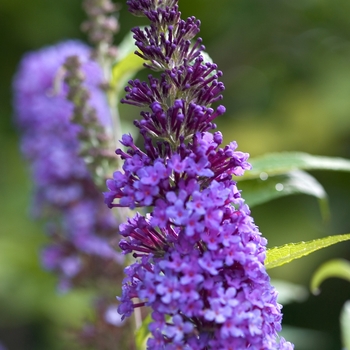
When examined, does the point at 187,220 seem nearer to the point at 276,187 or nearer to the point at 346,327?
the point at 276,187

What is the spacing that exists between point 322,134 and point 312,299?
137 cm

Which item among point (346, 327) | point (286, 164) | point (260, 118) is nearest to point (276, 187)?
point (286, 164)

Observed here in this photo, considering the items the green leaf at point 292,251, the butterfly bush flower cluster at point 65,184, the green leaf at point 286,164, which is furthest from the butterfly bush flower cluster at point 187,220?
the butterfly bush flower cluster at point 65,184

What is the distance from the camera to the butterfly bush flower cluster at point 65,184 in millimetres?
2666

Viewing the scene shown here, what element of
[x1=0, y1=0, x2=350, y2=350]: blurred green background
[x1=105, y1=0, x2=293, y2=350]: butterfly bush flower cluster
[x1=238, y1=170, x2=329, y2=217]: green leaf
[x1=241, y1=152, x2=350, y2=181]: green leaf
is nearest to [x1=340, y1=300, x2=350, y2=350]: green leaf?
[x1=238, y1=170, x2=329, y2=217]: green leaf

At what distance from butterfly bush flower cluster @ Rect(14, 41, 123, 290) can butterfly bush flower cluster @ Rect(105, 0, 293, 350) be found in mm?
1269

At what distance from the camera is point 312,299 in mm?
5121

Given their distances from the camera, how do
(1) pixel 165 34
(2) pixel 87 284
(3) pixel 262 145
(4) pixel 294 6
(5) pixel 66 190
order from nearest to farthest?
(1) pixel 165 34 → (2) pixel 87 284 → (5) pixel 66 190 → (3) pixel 262 145 → (4) pixel 294 6

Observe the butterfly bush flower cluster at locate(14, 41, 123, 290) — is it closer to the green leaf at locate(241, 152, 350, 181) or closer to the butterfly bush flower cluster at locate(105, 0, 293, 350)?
the green leaf at locate(241, 152, 350, 181)

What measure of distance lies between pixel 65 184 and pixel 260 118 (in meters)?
2.83

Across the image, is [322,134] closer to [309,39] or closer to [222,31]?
[309,39]

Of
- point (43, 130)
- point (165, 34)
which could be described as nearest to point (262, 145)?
point (43, 130)

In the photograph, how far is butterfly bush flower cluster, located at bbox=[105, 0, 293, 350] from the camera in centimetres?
110

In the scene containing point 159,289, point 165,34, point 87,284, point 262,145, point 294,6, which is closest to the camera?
point 159,289
